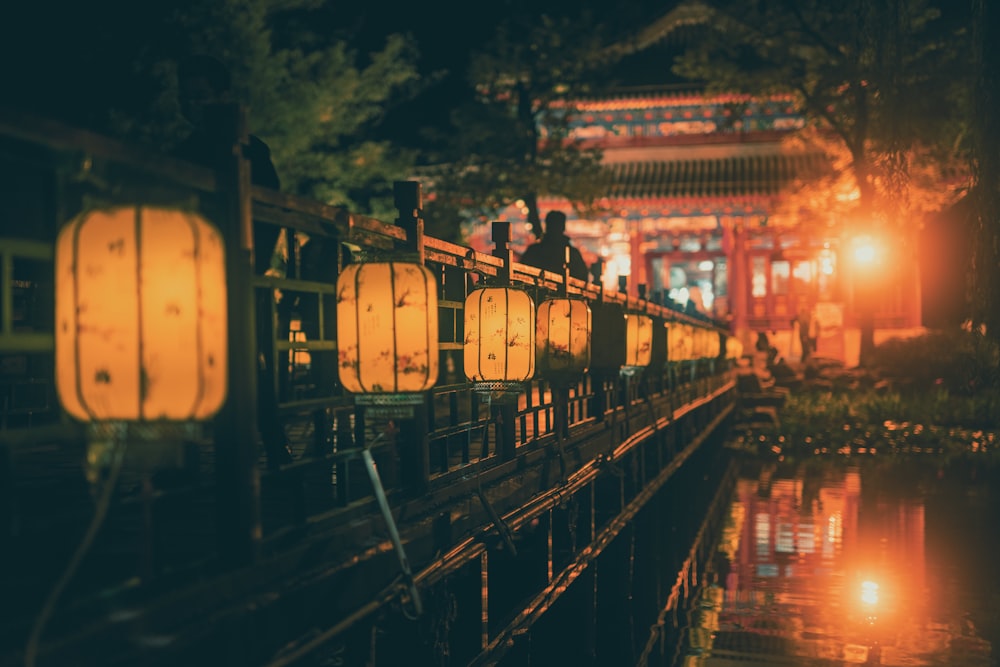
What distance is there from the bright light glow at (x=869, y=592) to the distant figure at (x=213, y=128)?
754cm

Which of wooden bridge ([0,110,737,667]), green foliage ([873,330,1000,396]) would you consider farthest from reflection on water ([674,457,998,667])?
green foliage ([873,330,1000,396])

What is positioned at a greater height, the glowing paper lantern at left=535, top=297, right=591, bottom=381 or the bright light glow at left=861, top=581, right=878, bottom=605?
the glowing paper lantern at left=535, top=297, right=591, bottom=381

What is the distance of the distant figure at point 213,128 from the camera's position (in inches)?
123

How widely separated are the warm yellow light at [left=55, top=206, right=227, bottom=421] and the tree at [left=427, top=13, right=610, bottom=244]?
2122cm

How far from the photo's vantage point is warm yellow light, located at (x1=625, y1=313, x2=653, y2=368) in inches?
375

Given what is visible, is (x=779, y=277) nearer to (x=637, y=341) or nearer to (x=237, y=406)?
(x=637, y=341)

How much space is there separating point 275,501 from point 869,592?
25.6ft

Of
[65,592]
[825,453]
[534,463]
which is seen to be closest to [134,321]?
[65,592]

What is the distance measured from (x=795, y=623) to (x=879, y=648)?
3.33 feet

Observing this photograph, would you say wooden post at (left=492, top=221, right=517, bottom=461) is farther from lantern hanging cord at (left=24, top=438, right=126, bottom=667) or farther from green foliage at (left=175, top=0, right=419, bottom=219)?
green foliage at (left=175, top=0, right=419, bottom=219)

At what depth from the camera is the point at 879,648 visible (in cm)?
889

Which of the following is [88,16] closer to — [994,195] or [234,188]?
[994,195]

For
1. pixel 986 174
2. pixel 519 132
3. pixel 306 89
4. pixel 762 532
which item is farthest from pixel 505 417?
pixel 519 132

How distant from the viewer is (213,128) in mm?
3164
